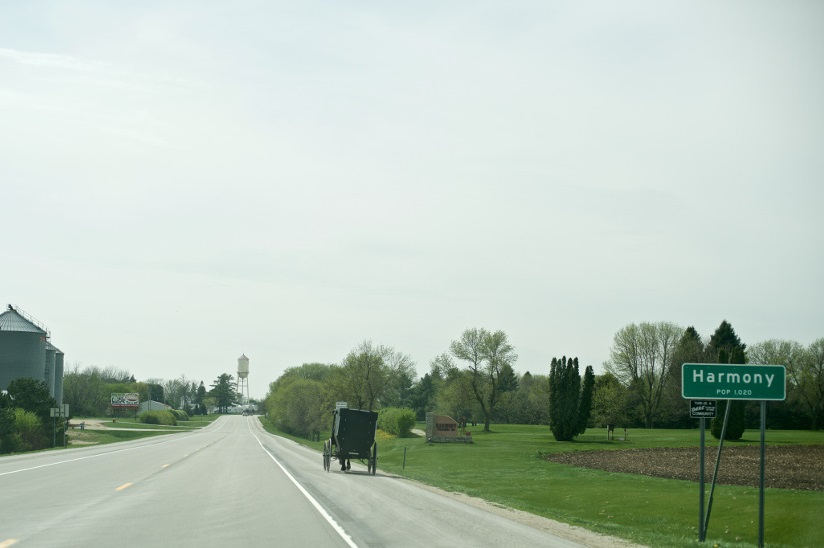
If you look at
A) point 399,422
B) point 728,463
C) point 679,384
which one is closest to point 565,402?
point 399,422

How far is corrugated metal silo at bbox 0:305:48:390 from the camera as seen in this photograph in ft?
283

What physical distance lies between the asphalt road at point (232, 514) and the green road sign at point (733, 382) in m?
3.95

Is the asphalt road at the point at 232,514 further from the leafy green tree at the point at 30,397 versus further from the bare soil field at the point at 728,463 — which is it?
the leafy green tree at the point at 30,397

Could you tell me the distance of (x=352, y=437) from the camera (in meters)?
34.6

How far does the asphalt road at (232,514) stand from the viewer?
12805 millimetres

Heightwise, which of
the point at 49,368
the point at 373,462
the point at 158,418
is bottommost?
the point at 158,418

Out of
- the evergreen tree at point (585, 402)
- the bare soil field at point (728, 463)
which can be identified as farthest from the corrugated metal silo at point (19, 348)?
the bare soil field at point (728, 463)

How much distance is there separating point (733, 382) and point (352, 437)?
21.5 m

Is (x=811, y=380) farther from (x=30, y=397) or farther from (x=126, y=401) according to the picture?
(x=126, y=401)

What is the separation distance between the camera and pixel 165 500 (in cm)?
1859

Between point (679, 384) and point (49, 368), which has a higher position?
point (679, 384)

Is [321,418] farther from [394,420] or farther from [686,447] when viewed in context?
[686,447]

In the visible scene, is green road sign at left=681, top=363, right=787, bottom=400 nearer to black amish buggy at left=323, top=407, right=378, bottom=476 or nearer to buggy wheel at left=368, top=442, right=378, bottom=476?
buggy wheel at left=368, top=442, right=378, bottom=476

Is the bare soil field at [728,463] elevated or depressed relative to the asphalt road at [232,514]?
depressed
